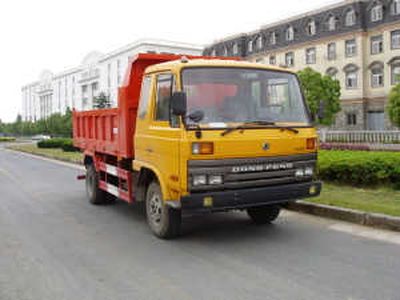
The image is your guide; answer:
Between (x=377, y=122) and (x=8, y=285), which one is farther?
(x=377, y=122)

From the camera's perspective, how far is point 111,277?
494cm

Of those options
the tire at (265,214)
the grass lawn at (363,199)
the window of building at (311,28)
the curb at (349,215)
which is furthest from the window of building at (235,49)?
the tire at (265,214)

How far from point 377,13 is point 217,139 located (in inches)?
1616

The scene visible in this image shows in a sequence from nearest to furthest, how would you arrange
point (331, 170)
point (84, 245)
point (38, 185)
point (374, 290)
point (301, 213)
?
1. point (374, 290)
2. point (84, 245)
3. point (301, 213)
4. point (331, 170)
5. point (38, 185)

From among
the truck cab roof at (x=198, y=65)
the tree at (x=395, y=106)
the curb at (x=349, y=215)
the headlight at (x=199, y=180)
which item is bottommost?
the curb at (x=349, y=215)

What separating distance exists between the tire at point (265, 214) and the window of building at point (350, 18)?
40.2 m

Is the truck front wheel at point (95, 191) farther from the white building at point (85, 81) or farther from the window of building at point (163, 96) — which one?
Result: the white building at point (85, 81)

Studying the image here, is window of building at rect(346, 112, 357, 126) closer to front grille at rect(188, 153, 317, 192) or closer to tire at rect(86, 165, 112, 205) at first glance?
tire at rect(86, 165, 112, 205)

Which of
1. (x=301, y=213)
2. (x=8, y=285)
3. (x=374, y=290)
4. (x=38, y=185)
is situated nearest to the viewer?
(x=374, y=290)

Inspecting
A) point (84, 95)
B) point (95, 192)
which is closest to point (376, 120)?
point (95, 192)

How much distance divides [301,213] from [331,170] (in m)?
2.49

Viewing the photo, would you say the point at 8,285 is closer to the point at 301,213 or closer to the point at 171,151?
the point at 171,151

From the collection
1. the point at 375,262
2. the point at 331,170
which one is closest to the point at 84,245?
the point at 375,262

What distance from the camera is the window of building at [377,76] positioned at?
137 ft
